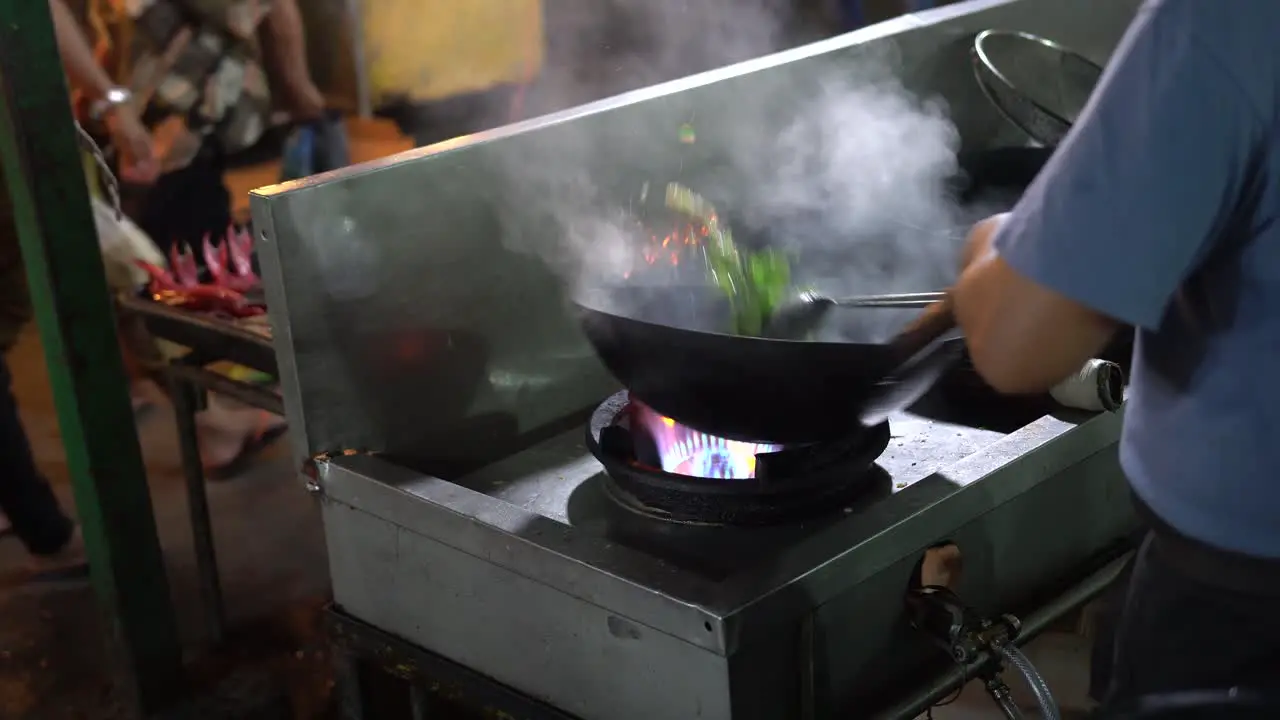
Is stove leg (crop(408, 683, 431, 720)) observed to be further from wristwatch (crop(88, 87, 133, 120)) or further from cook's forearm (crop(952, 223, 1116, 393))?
wristwatch (crop(88, 87, 133, 120))

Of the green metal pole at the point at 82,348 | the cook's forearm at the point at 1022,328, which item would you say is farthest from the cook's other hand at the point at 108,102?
the cook's forearm at the point at 1022,328

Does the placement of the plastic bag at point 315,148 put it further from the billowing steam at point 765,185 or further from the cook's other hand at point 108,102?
the billowing steam at point 765,185

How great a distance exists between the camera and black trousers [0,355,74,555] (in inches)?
120

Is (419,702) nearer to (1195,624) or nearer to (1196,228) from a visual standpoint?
(1195,624)

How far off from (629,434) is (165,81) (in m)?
2.97

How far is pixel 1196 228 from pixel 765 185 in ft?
3.37

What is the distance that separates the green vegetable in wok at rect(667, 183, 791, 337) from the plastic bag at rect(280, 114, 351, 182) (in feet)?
10.7

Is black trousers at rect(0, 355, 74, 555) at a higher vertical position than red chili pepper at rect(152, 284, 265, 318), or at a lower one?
lower

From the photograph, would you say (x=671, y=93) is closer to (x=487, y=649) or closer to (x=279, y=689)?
(x=487, y=649)

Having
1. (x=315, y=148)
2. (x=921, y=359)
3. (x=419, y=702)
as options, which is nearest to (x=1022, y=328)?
(x=921, y=359)

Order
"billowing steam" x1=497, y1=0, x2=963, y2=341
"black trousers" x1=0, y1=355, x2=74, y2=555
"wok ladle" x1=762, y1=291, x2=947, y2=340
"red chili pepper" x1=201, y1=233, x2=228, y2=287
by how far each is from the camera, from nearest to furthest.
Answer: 1. "wok ladle" x1=762, y1=291, x2=947, y2=340
2. "billowing steam" x1=497, y1=0, x2=963, y2=341
3. "red chili pepper" x1=201, y1=233, x2=228, y2=287
4. "black trousers" x1=0, y1=355, x2=74, y2=555

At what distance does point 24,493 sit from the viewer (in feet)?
10.2

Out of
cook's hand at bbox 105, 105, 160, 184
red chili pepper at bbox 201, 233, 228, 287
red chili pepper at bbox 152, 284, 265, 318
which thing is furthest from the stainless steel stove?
cook's hand at bbox 105, 105, 160, 184

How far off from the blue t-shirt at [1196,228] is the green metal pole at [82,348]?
172cm
